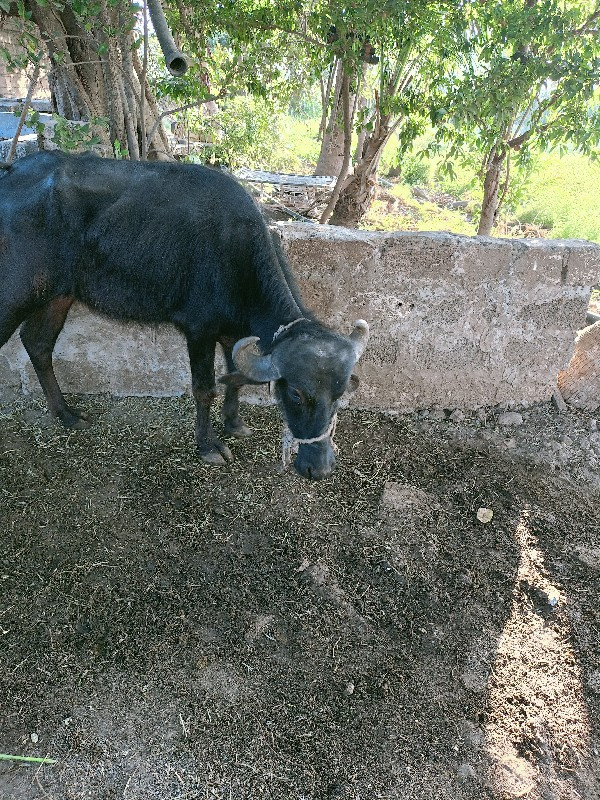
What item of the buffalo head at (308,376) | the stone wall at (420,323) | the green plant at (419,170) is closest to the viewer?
the buffalo head at (308,376)

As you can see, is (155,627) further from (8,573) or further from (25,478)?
(25,478)

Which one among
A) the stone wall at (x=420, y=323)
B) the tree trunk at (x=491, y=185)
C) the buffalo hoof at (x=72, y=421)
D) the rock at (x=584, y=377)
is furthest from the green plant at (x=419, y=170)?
the buffalo hoof at (x=72, y=421)

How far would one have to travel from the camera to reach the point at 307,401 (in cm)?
294

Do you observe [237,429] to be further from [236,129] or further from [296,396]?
[236,129]

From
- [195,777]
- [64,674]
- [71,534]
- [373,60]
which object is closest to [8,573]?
[71,534]

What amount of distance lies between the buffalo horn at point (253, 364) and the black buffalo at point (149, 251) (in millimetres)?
192

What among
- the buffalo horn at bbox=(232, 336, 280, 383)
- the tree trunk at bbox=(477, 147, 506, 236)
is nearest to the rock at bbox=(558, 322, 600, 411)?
the tree trunk at bbox=(477, 147, 506, 236)

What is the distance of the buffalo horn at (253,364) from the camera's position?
9.76 feet

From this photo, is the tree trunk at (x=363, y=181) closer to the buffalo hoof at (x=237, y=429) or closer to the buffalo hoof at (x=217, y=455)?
the buffalo hoof at (x=237, y=429)

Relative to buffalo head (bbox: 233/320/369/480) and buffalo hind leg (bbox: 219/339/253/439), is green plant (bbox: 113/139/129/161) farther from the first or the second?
buffalo head (bbox: 233/320/369/480)

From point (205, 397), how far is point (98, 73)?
3696 millimetres

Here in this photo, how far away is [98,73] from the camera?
541cm

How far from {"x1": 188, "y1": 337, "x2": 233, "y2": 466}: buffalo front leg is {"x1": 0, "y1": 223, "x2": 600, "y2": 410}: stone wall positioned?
62 cm

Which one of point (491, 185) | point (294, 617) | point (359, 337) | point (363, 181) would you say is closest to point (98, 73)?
point (363, 181)
